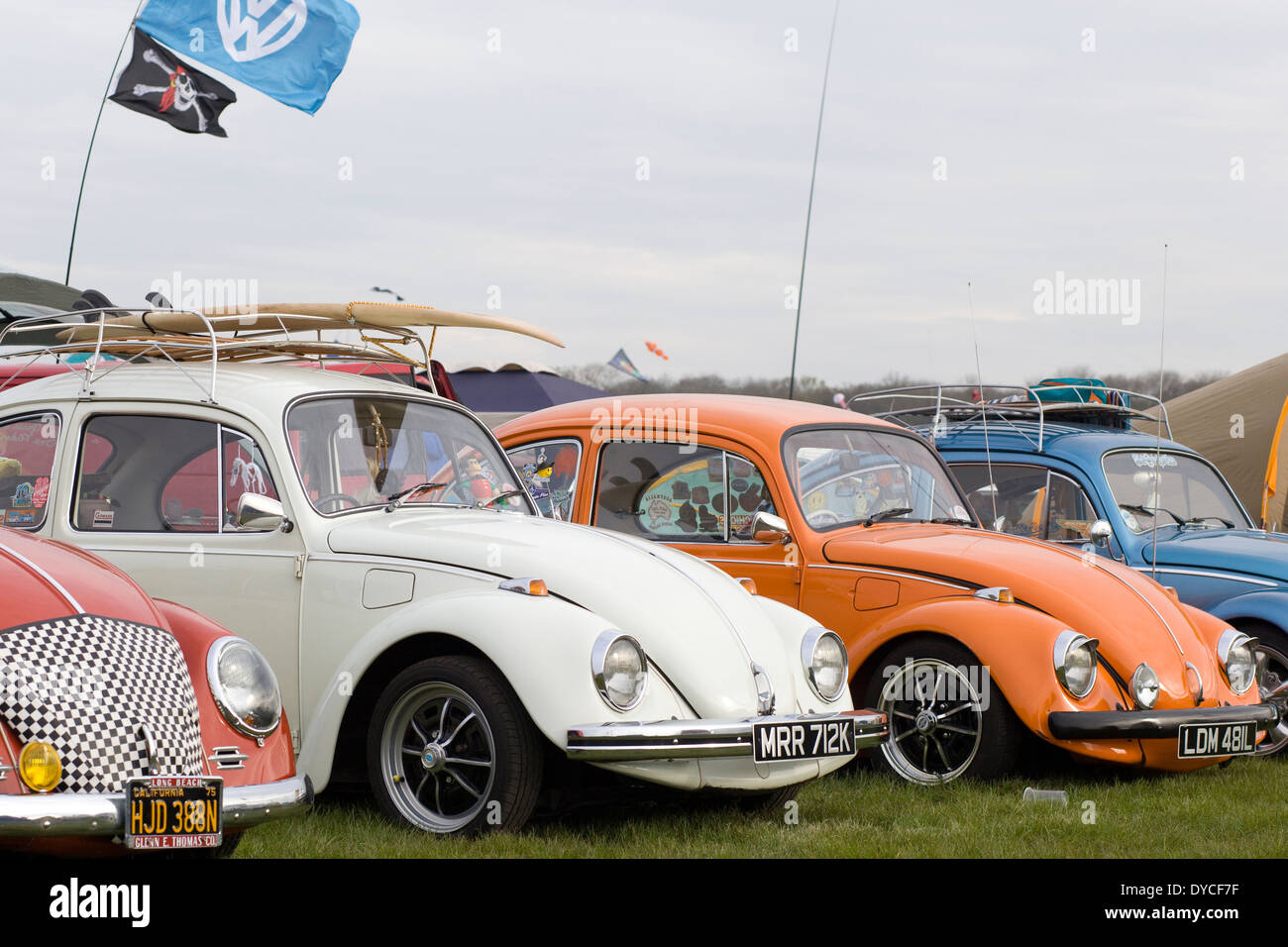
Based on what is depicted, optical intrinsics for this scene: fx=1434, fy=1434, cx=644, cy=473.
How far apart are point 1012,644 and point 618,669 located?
2253 mm

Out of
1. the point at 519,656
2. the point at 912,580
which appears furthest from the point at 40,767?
the point at 912,580

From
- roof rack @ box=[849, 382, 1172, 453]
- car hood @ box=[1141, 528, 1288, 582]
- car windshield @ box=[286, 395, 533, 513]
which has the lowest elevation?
car hood @ box=[1141, 528, 1288, 582]

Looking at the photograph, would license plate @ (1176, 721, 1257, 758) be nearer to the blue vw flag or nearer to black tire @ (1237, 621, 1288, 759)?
black tire @ (1237, 621, 1288, 759)

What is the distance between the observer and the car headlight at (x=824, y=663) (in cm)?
589

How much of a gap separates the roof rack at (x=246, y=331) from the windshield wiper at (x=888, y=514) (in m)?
1.87

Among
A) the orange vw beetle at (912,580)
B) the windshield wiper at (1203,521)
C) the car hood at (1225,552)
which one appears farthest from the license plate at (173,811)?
the windshield wiper at (1203,521)

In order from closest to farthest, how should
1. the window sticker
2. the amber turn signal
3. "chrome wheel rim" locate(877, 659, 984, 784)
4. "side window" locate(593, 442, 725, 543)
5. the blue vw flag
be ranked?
the amber turn signal < "chrome wheel rim" locate(877, 659, 984, 784) < "side window" locate(593, 442, 725, 543) < the window sticker < the blue vw flag

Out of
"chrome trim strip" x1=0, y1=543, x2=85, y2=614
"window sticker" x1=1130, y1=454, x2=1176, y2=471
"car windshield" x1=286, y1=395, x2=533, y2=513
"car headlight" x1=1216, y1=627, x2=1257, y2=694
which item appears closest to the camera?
"chrome trim strip" x1=0, y1=543, x2=85, y2=614

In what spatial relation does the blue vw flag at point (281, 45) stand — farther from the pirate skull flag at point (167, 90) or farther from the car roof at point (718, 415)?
the car roof at point (718, 415)

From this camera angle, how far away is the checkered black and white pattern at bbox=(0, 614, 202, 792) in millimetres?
3787

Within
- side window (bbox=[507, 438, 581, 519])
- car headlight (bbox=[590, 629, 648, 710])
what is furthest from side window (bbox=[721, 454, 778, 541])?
car headlight (bbox=[590, 629, 648, 710])

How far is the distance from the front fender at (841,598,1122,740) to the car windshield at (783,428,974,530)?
0.80m

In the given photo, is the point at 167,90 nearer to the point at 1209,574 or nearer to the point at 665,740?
the point at 1209,574

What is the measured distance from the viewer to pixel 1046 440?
912 centimetres
